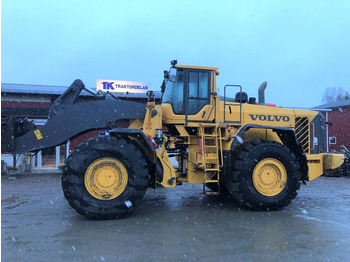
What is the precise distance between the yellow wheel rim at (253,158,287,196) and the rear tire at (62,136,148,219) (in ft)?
8.02

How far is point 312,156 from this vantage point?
7.62m

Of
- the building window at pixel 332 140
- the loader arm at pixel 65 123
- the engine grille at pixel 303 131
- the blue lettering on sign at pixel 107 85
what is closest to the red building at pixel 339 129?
the building window at pixel 332 140

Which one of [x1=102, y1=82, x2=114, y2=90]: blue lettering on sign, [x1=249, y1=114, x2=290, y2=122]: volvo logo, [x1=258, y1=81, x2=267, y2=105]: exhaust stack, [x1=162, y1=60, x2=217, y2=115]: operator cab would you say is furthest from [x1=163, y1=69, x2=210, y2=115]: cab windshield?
[x1=102, y1=82, x2=114, y2=90]: blue lettering on sign

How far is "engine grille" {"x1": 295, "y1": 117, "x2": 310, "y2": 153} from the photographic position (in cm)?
782

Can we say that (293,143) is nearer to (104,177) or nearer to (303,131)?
(303,131)

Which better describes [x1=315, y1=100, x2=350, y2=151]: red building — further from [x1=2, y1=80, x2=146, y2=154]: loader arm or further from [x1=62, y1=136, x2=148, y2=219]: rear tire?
[x1=62, y1=136, x2=148, y2=219]: rear tire

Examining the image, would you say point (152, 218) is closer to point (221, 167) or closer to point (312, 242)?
point (221, 167)

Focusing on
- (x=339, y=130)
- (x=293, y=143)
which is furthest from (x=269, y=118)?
(x=339, y=130)

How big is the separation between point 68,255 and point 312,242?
3530 mm

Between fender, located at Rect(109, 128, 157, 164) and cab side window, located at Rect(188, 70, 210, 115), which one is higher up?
cab side window, located at Rect(188, 70, 210, 115)

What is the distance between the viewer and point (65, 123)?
6.54 meters

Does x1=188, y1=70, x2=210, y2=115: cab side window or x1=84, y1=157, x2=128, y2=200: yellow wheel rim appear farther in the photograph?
x1=188, y1=70, x2=210, y2=115: cab side window

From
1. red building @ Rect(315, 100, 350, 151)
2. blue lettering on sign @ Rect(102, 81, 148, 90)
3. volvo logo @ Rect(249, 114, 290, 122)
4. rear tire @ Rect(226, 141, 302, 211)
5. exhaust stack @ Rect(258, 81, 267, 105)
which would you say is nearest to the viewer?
rear tire @ Rect(226, 141, 302, 211)

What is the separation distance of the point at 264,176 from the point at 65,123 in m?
4.33
